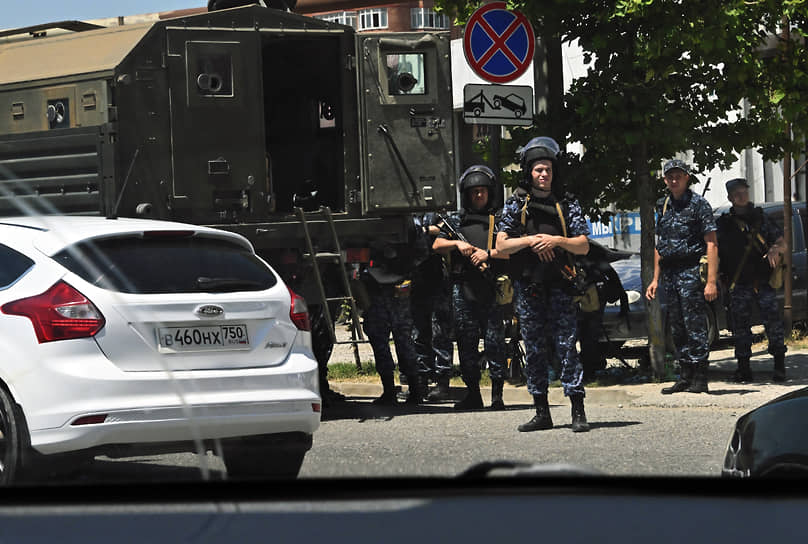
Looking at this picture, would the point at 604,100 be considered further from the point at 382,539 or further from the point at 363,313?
the point at 382,539

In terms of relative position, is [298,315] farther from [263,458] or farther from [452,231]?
[263,458]

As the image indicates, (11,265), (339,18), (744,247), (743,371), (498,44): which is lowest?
(743,371)

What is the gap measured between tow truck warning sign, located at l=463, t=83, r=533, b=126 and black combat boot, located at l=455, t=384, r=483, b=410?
2.15 metres

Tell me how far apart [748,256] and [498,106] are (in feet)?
9.24

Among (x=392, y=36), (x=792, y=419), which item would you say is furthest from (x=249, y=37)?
(x=792, y=419)

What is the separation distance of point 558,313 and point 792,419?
6.06 m

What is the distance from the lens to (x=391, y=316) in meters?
10.3

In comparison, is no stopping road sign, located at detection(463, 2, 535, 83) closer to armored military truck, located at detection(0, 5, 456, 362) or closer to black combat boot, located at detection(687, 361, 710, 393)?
armored military truck, located at detection(0, 5, 456, 362)

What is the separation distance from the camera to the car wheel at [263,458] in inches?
53.5

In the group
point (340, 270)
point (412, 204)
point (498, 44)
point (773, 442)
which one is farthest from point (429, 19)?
point (773, 442)

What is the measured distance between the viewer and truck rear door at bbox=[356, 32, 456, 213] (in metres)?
10.3

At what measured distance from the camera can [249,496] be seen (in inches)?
48.5

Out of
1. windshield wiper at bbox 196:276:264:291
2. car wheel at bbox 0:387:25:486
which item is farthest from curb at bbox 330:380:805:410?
car wheel at bbox 0:387:25:486

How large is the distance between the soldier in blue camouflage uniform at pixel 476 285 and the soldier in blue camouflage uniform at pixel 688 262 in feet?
4.84
